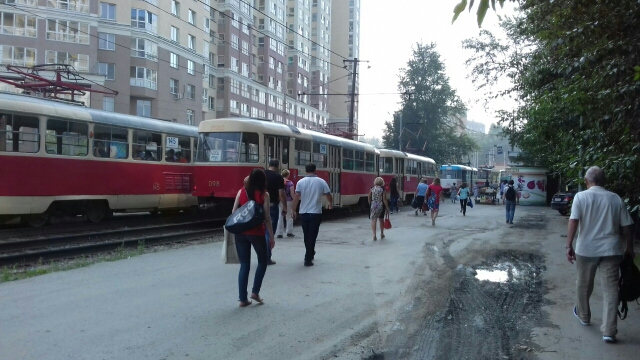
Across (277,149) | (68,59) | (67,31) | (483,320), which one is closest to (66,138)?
(277,149)

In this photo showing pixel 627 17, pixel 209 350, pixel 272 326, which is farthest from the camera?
pixel 627 17

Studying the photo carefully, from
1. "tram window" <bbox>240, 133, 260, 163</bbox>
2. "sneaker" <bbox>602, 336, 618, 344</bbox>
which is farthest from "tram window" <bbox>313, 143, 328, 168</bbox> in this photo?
"sneaker" <bbox>602, 336, 618, 344</bbox>

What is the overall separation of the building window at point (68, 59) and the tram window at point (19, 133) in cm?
2806

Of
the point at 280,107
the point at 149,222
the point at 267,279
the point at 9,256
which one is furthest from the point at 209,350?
the point at 280,107

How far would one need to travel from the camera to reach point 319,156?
21.4m

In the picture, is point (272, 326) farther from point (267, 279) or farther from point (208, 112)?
point (208, 112)

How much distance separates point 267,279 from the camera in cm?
911

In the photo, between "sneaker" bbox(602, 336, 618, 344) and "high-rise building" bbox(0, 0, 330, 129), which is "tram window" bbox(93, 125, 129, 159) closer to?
"sneaker" bbox(602, 336, 618, 344)

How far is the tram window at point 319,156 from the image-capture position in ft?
69.0

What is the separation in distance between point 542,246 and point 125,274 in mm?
10014

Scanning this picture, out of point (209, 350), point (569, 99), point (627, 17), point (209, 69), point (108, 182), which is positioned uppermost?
point (209, 69)

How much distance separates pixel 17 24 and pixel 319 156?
28.1 meters

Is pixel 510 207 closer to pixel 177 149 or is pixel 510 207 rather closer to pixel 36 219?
pixel 177 149

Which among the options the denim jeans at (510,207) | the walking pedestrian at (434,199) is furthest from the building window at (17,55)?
the denim jeans at (510,207)
